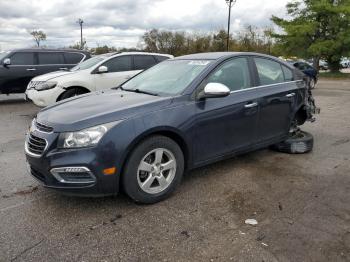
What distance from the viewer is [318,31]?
94.5 feet

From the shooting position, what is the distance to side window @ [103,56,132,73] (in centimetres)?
945

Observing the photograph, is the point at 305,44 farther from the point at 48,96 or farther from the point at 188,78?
Result: the point at 188,78

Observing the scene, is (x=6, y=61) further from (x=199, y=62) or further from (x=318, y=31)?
(x=318, y=31)

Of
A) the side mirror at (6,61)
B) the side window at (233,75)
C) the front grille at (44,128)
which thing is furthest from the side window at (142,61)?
the front grille at (44,128)

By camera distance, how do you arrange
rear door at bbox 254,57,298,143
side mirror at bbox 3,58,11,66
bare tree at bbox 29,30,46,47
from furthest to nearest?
bare tree at bbox 29,30,46,47, side mirror at bbox 3,58,11,66, rear door at bbox 254,57,298,143

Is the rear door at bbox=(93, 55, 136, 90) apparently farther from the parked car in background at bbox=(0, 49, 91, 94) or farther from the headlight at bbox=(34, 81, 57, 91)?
the parked car in background at bbox=(0, 49, 91, 94)

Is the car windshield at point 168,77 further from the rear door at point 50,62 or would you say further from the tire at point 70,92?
the rear door at point 50,62

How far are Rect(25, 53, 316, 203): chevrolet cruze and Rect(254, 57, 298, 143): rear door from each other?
0.05ft

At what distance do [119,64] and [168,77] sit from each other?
537cm

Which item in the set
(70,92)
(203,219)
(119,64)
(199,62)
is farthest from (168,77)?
(119,64)

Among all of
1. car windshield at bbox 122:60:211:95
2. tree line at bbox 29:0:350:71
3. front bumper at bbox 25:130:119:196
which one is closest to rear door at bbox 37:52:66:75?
car windshield at bbox 122:60:211:95

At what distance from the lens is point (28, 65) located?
Answer: 11453 millimetres

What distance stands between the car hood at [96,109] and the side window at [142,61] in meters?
5.84

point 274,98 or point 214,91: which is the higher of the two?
point 214,91
